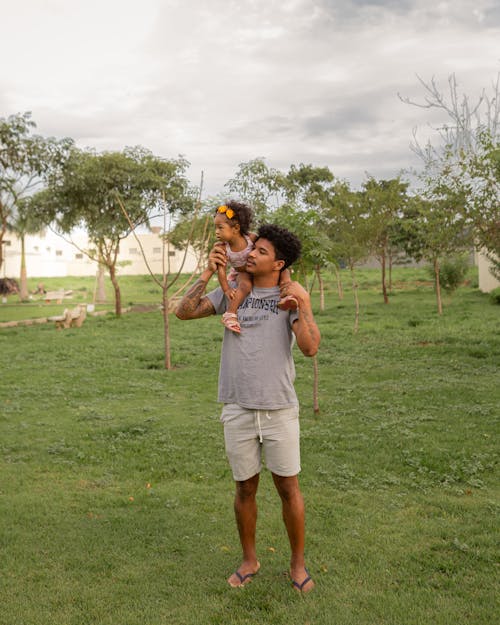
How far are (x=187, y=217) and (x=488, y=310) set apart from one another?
13830mm

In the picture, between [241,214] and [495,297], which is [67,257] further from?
[241,214]

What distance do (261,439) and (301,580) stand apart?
879mm

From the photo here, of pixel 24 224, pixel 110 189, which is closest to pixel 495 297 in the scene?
pixel 110 189

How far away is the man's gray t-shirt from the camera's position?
3477 millimetres

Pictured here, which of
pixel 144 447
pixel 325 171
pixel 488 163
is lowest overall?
pixel 144 447

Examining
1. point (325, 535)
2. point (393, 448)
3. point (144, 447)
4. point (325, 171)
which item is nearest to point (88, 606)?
point (325, 535)

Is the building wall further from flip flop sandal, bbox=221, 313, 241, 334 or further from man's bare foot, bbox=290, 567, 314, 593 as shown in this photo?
flip flop sandal, bbox=221, 313, 241, 334

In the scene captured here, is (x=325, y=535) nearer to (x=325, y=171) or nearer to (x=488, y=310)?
(x=488, y=310)

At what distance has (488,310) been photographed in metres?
21.0

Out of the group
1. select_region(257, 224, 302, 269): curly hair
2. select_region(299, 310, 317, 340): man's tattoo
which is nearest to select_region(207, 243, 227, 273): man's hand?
select_region(257, 224, 302, 269): curly hair

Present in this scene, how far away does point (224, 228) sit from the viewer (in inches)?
135

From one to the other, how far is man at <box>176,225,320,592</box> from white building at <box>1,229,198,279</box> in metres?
52.0

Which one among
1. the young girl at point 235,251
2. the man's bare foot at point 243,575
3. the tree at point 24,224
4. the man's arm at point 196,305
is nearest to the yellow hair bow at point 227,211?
the young girl at point 235,251

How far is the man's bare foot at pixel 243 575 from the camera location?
3.72 m
